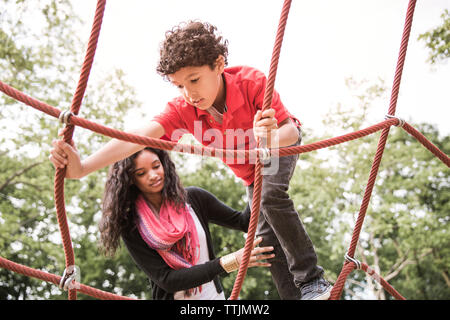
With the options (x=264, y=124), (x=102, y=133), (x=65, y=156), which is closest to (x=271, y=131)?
(x=264, y=124)

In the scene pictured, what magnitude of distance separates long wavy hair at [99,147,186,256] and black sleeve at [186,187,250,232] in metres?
0.14

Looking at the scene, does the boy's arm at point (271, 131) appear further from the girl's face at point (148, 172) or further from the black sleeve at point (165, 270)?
the girl's face at point (148, 172)

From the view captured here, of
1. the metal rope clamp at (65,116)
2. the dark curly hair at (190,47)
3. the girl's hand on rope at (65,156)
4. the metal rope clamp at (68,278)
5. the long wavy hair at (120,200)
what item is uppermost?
the dark curly hair at (190,47)

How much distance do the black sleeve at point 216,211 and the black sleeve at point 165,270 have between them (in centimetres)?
35

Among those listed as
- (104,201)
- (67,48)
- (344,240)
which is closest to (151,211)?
(104,201)

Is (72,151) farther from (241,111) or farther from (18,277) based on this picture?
(18,277)

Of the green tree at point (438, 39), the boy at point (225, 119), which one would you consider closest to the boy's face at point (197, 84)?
the boy at point (225, 119)

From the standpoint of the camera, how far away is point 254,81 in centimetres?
151

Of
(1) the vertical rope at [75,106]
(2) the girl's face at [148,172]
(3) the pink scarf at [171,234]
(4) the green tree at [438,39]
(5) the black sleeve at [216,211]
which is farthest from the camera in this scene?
(4) the green tree at [438,39]

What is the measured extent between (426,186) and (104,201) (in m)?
9.40

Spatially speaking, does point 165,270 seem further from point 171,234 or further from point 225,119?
point 225,119

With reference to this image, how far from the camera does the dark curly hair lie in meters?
1.40

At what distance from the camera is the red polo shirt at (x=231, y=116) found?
1.49 metres

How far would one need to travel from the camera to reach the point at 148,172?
1841mm
